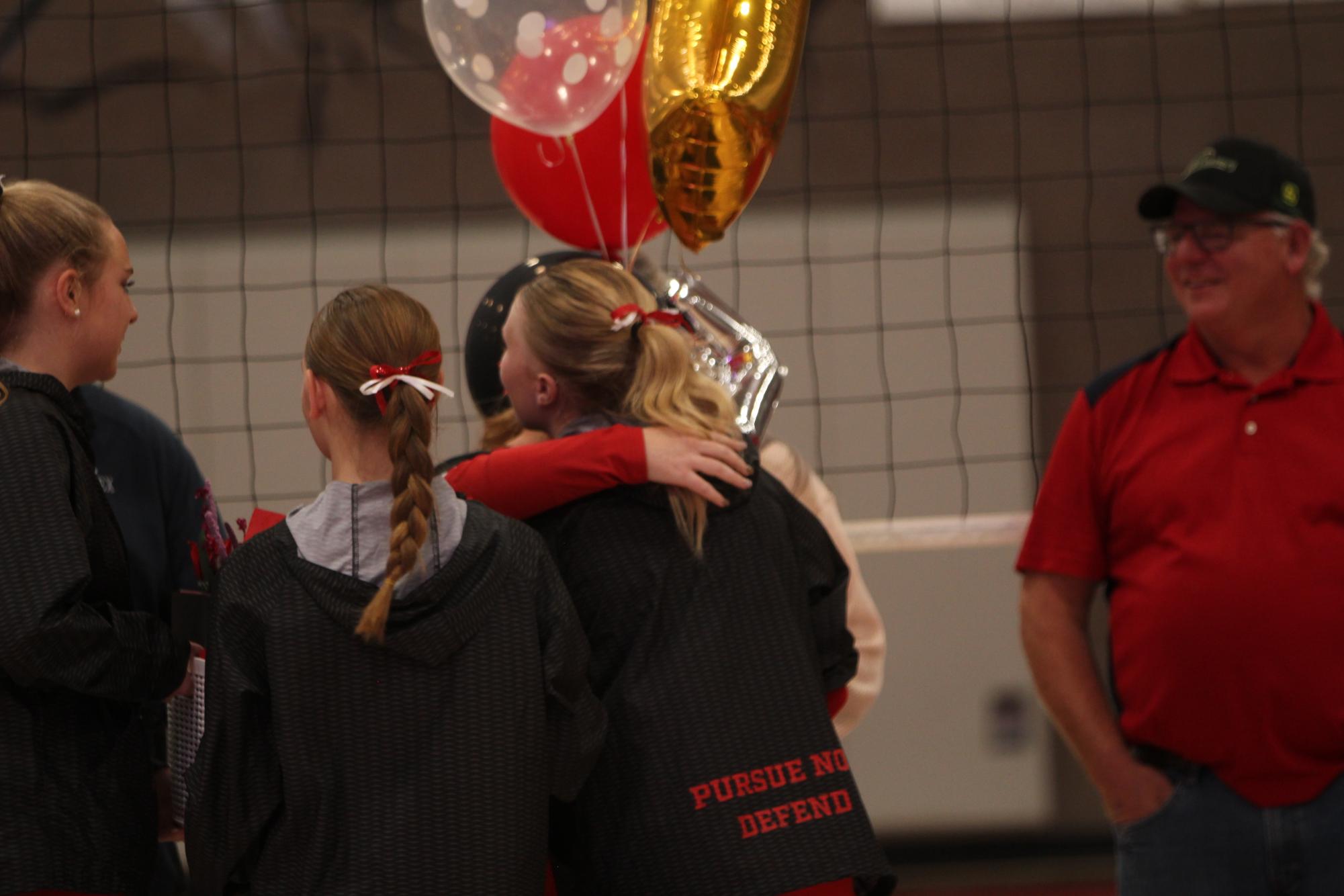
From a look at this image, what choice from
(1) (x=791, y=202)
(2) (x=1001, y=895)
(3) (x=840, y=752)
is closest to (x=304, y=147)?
(1) (x=791, y=202)

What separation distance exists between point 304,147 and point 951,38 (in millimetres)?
2103

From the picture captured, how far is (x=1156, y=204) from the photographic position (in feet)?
6.61

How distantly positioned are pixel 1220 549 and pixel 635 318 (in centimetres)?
83

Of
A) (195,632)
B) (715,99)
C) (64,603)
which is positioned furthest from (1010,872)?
(64,603)

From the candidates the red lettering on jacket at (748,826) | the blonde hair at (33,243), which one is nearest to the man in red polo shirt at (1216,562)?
the red lettering on jacket at (748,826)

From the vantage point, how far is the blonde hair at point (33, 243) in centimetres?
158

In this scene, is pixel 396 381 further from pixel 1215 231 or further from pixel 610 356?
pixel 1215 231

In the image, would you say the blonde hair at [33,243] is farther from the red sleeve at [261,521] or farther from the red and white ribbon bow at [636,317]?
the red and white ribbon bow at [636,317]

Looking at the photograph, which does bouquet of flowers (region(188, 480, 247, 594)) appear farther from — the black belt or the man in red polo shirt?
the black belt

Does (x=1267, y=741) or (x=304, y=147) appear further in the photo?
(x=304, y=147)

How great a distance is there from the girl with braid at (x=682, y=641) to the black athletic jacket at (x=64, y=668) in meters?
0.49

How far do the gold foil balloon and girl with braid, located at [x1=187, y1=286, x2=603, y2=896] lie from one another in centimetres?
65

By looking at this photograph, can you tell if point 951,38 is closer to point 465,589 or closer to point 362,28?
point 362,28

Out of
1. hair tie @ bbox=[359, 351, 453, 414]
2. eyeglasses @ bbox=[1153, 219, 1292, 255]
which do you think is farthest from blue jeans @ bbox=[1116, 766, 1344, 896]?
hair tie @ bbox=[359, 351, 453, 414]
